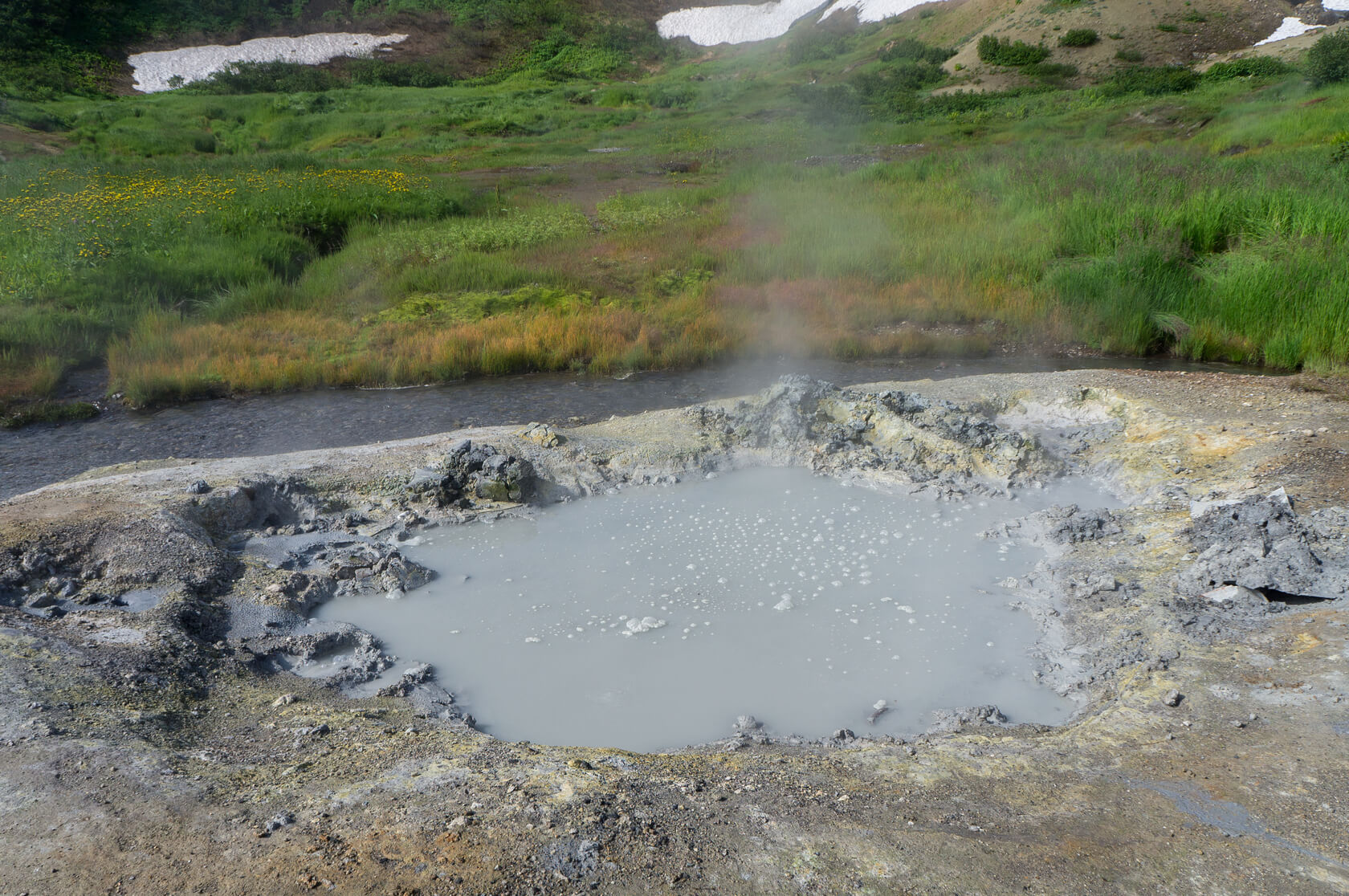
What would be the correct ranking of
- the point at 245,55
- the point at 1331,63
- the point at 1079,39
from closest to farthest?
the point at 1331,63, the point at 1079,39, the point at 245,55

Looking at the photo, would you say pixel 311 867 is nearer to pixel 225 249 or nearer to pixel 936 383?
pixel 936 383

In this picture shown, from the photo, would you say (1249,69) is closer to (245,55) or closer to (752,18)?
(752,18)

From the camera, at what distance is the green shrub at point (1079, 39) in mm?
31094

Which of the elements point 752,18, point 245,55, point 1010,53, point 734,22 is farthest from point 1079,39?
point 245,55

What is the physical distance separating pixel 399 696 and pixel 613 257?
956 centimetres

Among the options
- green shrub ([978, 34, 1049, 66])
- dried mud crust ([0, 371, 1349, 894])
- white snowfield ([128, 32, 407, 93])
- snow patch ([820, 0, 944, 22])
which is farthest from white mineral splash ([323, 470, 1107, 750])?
white snowfield ([128, 32, 407, 93])

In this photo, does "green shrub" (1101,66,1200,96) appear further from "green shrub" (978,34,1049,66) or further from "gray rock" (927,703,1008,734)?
"gray rock" (927,703,1008,734)

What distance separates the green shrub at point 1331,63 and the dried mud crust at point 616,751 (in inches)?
832

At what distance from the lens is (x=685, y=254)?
1186 centimetres

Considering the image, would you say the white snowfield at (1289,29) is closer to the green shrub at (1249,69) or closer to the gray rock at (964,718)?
the green shrub at (1249,69)

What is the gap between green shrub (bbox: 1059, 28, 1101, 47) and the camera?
102ft

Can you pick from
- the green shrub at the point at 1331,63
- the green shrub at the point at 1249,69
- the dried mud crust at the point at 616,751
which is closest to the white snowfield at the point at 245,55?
the green shrub at the point at 1249,69

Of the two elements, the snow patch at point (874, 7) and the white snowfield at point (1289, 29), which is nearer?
the snow patch at point (874, 7)

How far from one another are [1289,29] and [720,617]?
37426 mm
